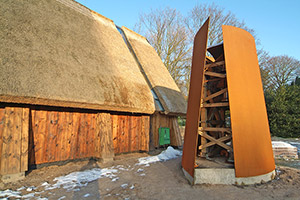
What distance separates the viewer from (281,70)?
885 inches

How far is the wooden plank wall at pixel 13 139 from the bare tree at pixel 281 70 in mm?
24106

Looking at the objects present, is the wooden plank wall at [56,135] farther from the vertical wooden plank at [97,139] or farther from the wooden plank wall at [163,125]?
the wooden plank wall at [163,125]

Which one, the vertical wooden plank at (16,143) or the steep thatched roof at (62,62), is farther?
the steep thatched roof at (62,62)

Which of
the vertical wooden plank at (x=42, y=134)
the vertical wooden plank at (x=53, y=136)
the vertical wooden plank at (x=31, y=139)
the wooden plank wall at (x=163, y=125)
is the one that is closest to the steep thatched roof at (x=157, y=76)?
the wooden plank wall at (x=163, y=125)

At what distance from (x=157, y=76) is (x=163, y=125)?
2748mm

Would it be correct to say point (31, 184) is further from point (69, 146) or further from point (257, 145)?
point (257, 145)

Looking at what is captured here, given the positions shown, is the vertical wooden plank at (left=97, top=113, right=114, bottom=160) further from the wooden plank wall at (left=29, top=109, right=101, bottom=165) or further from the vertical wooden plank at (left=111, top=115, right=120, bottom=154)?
the vertical wooden plank at (left=111, top=115, right=120, bottom=154)

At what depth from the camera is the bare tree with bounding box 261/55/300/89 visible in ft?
72.8

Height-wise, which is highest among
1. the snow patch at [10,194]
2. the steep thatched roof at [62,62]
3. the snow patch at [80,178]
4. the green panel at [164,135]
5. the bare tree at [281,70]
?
the bare tree at [281,70]

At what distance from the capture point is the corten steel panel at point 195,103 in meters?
4.84

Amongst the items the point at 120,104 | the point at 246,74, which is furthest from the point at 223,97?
the point at 120,104

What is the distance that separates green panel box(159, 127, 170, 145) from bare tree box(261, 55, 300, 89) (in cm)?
1742

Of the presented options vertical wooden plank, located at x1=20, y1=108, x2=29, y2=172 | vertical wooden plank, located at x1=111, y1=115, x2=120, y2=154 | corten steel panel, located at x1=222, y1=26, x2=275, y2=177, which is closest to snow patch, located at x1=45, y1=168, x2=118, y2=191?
vertical wooden plank, located at x1=20, y1=108, x2=29, y2=172

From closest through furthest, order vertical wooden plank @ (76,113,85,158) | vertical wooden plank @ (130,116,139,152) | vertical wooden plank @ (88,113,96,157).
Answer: vertical wooden plank @ (76,113,85,158) < vertical wooden plank @ (88,113,96,157) < vertical wooden plank @ (130,116,139,152)
